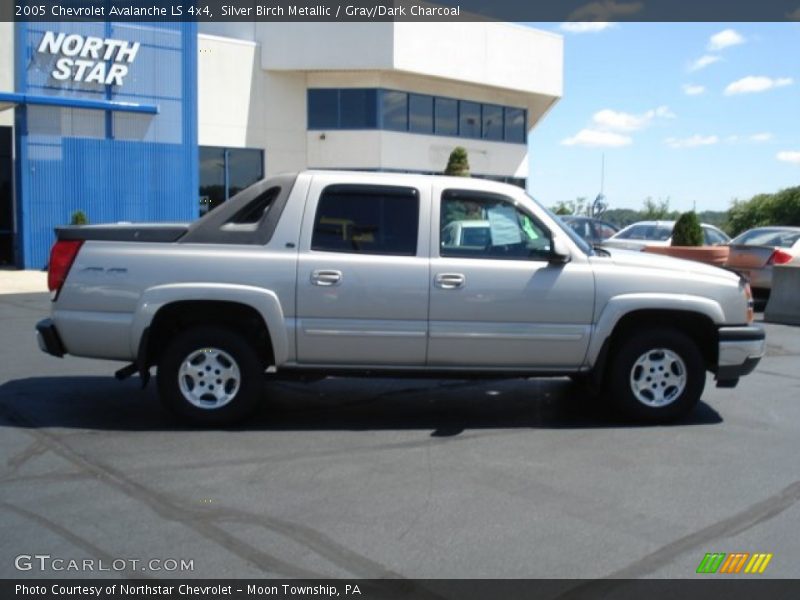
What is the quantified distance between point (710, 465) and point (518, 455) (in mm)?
1288

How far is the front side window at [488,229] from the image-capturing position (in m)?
6.82

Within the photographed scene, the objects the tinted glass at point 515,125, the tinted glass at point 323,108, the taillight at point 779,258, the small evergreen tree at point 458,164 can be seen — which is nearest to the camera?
the taillight at point 779,258

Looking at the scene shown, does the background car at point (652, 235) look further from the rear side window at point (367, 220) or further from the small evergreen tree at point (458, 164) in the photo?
the rear side window at point (367, 220)

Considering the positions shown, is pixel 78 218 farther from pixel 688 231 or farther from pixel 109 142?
pixel 688 231

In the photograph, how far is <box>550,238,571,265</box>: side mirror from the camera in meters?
6.71

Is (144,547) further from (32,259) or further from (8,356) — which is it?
(32,259)

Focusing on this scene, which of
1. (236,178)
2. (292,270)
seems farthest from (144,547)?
(236,178)

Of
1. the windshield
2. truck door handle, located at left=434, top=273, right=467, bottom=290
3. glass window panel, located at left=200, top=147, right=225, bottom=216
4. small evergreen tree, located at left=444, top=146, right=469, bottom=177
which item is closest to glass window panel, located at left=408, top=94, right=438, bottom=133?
small evergreen tree, located at left=444, top=146, right=469, bottom=177

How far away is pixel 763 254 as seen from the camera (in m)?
15.0

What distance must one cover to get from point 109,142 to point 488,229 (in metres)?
18.8

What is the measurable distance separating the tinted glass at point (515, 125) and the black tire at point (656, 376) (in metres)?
27.2

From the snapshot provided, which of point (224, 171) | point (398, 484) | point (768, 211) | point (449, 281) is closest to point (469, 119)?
point (224, 171)

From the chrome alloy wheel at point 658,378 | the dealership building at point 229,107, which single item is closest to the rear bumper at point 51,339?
the chrome alloy wheel at point 658,378

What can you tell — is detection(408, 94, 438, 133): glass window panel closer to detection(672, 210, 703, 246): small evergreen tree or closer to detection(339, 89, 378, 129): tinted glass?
detection(339, 89, 378, 129): tinted glass
